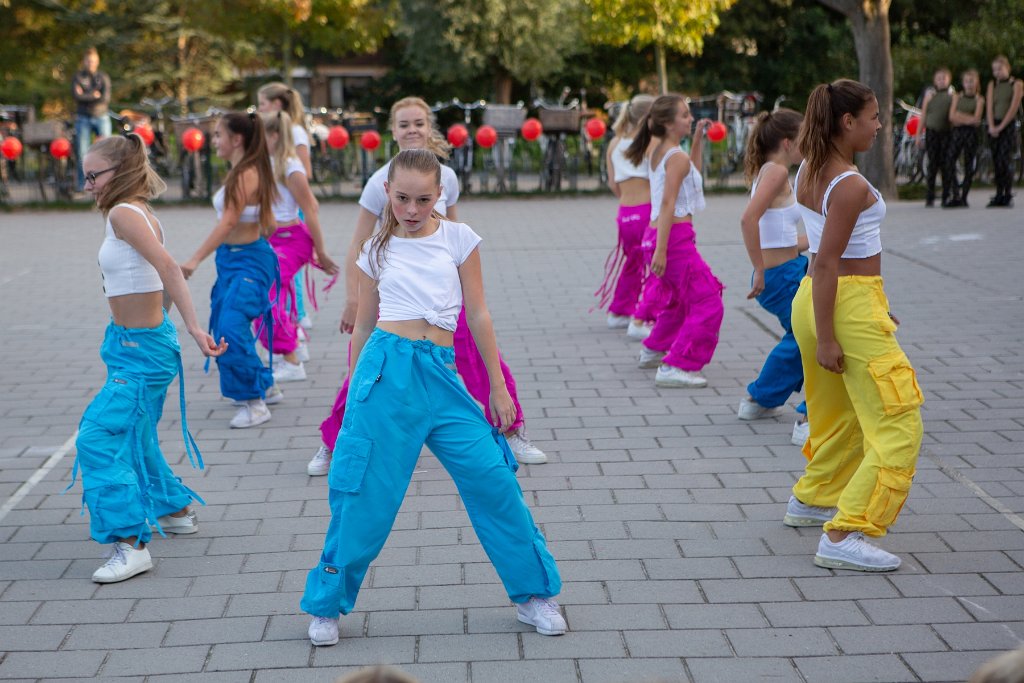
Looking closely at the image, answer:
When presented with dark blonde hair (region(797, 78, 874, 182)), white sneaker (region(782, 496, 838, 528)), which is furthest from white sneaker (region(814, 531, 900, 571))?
dark blonde hair (region(797, 78, 874, 182))

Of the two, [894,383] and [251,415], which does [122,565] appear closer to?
[251,415]

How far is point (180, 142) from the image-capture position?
19062 millimetres

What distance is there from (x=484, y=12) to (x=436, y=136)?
26.2 meters

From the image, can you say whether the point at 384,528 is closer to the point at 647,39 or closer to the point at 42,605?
the point at 42,605

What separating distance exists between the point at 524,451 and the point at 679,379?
173cm

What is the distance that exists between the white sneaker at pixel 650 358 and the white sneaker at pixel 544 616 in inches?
156

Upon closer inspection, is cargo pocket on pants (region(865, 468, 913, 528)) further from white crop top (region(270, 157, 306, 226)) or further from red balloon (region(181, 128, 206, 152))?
red balloon (region(181, 128, 206, 152))

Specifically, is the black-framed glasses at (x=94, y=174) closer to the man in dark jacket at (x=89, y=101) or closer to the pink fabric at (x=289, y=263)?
the pink fabric at (x=289, y=263)

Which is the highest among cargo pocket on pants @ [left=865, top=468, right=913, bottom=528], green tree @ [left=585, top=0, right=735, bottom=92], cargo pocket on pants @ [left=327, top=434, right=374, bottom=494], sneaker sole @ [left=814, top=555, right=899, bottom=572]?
green tree @ [left=585, top=0, right=735, bottom=92]

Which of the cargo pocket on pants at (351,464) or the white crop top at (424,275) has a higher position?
the white crop top at (424,275)

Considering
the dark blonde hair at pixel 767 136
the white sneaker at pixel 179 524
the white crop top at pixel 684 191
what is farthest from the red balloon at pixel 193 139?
the white sneaker at pixel 179 524

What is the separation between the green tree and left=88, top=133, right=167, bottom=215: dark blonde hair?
20992mm

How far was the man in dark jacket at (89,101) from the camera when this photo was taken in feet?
63.4

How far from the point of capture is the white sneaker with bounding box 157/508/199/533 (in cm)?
486
